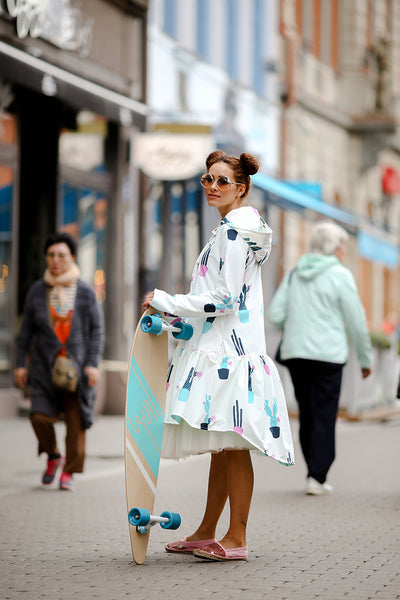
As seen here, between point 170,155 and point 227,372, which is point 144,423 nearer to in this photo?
point 227,372

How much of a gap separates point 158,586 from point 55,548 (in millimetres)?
1146

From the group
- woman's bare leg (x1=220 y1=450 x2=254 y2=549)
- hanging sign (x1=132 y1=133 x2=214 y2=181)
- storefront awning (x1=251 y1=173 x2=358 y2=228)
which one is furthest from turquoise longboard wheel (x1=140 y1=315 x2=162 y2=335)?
hanging sign (x1=132 y1=133 x2=214 y2=181)

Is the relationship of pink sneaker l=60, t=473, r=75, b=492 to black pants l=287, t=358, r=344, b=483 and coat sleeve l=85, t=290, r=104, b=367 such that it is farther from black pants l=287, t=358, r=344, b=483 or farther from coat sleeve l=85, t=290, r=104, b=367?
black pants l=287, t=358, r=344, b=483

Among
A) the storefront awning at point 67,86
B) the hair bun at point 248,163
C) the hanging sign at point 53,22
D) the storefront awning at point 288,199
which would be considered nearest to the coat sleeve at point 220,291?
the hair bun at point 248,163

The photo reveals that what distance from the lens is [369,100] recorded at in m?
32.4

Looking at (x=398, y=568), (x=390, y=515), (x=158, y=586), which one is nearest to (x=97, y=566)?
(x=158, y=586)

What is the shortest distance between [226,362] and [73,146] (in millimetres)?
10470

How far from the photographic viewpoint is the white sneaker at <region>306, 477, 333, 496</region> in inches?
348

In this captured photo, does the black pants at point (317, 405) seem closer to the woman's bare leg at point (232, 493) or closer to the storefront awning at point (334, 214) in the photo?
the woman's bare leg at point (232, 493)

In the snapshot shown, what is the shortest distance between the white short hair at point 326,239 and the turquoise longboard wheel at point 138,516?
386cm

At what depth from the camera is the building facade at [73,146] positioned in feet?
46.2

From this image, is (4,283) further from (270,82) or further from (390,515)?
(270,82)

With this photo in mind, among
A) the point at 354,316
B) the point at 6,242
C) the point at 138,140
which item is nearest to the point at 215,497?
the point at 354,316

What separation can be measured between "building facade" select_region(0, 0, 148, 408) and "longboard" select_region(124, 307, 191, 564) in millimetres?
7240
